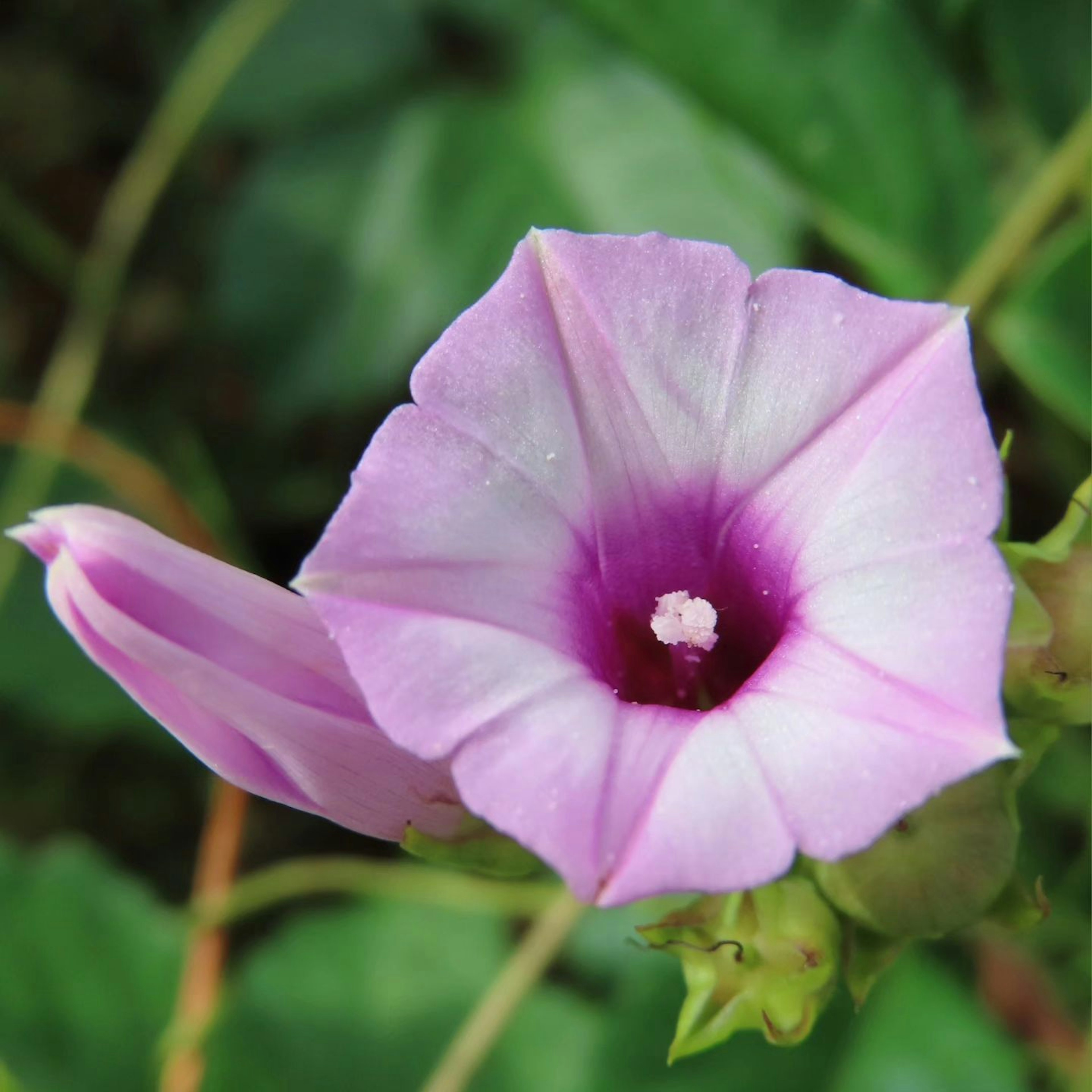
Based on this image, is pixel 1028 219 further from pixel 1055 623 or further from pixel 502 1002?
pixel 502 1002

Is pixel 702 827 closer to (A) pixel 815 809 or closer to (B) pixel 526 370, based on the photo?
(A) pixel 815 809

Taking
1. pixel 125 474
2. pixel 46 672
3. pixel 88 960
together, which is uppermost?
pixel 125 474

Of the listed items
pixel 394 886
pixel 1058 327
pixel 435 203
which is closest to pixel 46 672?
pixel 394 886

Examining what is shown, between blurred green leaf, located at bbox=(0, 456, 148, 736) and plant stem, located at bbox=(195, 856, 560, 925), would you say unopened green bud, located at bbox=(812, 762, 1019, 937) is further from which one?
blurred green leaf, located at bbox=(0, 456, 148, 736)

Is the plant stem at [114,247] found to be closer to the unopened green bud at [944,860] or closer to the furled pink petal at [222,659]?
the furled pink petal at [222,659]

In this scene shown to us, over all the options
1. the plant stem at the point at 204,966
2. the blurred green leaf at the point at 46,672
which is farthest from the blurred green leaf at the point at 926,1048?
the blurred green leaf at the point at 46,672

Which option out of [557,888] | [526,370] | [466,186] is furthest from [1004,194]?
[526,370]
